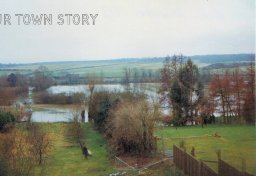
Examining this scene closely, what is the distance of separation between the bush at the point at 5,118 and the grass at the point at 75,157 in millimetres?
823

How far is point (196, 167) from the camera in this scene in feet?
18.0

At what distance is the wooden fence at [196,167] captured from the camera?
4730 millimetres

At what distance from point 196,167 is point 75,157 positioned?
9.15ft

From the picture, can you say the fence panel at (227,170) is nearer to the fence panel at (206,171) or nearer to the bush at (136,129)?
the fence panel at (206,171)

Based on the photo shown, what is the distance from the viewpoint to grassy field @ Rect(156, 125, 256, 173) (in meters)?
5.19

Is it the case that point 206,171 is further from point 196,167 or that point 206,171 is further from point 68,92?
point 68,92

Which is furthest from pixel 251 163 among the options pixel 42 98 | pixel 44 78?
pixel 42 98

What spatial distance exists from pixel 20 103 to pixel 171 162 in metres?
3.61

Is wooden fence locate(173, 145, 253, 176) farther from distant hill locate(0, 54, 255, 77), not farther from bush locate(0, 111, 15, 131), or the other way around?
bush locate(0, 111, 15, 131)

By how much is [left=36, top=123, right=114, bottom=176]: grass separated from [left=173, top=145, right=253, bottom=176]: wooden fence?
42.6 inches

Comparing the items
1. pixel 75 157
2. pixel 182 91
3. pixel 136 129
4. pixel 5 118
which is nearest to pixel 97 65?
pixel 136 129

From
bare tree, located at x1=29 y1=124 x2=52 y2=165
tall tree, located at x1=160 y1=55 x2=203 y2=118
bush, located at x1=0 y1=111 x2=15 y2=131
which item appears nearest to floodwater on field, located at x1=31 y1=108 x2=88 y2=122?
bush, located at x1=0 y1=111 x2=15 y2=131

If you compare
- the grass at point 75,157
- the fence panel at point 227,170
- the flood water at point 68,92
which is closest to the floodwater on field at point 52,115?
the flood water at point 68,92

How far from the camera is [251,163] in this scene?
475cm
